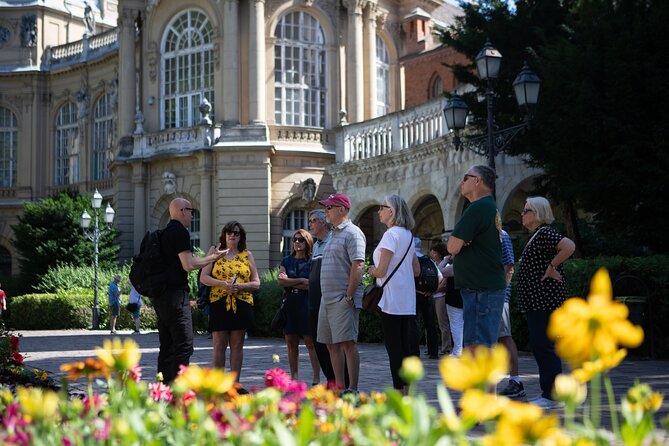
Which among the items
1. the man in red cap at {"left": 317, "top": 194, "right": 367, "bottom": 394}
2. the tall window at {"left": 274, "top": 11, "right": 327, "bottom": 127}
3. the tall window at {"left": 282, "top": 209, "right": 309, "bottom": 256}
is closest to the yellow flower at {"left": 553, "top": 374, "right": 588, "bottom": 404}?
the man in red cap at {"left": 317, "top": 194, "right": 367, "bottom": 394}

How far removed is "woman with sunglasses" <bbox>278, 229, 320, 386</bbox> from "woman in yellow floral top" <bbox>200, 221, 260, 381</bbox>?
0.66 m

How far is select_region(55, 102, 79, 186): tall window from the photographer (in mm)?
50094

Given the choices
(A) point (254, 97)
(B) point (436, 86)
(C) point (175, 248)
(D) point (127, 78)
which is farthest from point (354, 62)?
(C) point (175, 248)

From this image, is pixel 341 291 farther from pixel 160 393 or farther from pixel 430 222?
pixel 430 222

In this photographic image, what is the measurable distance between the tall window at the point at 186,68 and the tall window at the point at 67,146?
1164 cm

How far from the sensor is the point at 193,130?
125 ft

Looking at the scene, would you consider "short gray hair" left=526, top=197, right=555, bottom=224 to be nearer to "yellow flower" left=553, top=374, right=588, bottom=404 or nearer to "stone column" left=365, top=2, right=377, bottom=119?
"yellow flower" left=553, top=374, right=588, bottom=404

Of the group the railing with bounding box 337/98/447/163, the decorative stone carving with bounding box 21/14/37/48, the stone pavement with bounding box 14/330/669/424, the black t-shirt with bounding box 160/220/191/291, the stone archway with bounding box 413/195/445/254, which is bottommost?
the stone pavement with bounding box 14/330/669/424

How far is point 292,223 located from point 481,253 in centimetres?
3055

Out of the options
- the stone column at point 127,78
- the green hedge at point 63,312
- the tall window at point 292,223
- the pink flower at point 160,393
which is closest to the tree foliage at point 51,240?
the stone column at point 127,78

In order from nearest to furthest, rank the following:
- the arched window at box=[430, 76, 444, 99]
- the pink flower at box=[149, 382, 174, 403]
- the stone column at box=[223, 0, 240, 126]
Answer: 1. the pink flower at box=[149, 382, 174, 403]
2. the stone column at box=[223, 0, 240, 126]
3. the arched window at box=[430, 76, 444, 99]

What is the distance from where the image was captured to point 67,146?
50531 mm

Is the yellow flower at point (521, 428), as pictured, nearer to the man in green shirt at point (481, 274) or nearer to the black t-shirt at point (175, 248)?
the man in green shirt at point (481, 274)

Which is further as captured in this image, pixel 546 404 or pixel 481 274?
pixel 546 404
